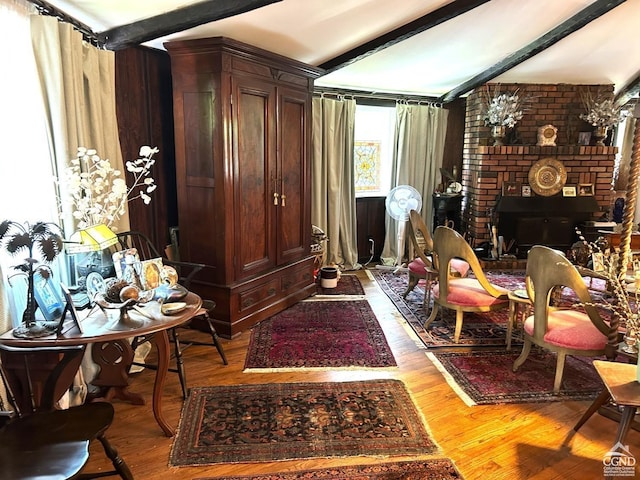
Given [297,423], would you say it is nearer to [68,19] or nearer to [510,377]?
[510,377]

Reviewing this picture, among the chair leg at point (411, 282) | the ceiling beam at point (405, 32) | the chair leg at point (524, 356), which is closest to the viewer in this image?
the chair leg at point (524, 356)

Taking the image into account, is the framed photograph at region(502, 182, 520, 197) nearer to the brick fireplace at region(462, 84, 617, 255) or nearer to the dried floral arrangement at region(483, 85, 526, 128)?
the brick fireplace at region(462, 84, 617, 255)

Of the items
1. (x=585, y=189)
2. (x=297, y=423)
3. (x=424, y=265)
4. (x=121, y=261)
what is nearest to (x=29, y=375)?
(x=121, y=261)

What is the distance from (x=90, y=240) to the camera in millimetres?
2262

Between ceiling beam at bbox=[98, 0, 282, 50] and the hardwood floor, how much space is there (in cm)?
222

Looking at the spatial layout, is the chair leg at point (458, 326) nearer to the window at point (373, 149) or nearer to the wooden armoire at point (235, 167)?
the wooden armoire at point (235, 167)

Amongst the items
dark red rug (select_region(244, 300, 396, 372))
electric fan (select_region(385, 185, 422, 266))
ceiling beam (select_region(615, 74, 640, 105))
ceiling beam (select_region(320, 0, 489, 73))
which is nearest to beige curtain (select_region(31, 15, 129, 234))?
dark red rug (select_region(244, 300, 396, 372))

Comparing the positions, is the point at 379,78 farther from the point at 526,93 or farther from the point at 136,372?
the point at 136,372

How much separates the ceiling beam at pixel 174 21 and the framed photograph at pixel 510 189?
13.6 ft

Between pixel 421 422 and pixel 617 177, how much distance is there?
19.9 feet

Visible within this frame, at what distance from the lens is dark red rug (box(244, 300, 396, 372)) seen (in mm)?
3248

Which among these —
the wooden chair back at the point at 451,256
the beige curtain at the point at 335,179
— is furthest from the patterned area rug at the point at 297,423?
the beige curtain at the point at 335,179

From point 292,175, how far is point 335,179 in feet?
4.74

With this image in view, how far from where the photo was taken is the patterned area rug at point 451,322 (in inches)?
143
